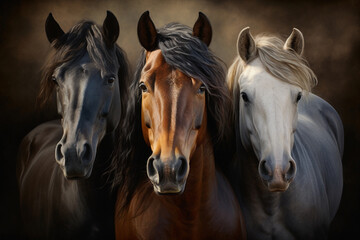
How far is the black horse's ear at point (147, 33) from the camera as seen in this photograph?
2.17 m

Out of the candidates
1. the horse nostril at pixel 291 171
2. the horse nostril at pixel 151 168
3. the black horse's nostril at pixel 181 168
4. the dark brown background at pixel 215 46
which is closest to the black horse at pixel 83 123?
the horse nostril at pixel 151 168

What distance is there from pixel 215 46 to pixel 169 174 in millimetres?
2178

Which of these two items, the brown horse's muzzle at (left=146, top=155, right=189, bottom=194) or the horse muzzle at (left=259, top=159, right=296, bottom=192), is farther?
the horse muzzle at (left=259, top=159, right=296, bottom=192)

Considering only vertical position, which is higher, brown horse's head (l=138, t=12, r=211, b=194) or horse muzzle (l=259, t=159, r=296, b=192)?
brown horse's head (l=138, t=12, r=211, b=194)

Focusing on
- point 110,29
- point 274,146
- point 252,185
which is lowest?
point 252,185

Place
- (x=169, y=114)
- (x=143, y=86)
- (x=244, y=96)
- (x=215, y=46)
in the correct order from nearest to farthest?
(x=169, y=114) < (x=143, y=86) < (x=244, y=96) < (x=215, y=46)

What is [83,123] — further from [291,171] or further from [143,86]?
[291,171]

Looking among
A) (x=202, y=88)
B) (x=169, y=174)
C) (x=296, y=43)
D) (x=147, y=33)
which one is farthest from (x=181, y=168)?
(x=296, y=43)

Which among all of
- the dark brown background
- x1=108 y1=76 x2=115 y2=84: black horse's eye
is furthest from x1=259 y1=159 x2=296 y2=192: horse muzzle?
the dark brown background

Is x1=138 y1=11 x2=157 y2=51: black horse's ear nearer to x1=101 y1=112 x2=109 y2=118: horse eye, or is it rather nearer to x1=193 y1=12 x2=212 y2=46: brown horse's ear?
x1=193 y1=12 x2=212 y2=46: brown horse's ear

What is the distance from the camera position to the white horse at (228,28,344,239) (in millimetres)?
2283

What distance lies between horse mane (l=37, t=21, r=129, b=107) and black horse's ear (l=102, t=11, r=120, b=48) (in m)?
0.03

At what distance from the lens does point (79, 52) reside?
247cm

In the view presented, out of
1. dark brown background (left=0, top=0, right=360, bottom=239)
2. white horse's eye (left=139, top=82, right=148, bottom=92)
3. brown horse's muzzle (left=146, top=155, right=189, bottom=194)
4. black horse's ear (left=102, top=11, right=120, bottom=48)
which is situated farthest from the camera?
dark brown background (left=0, top=0, right=360, bottom=239)
